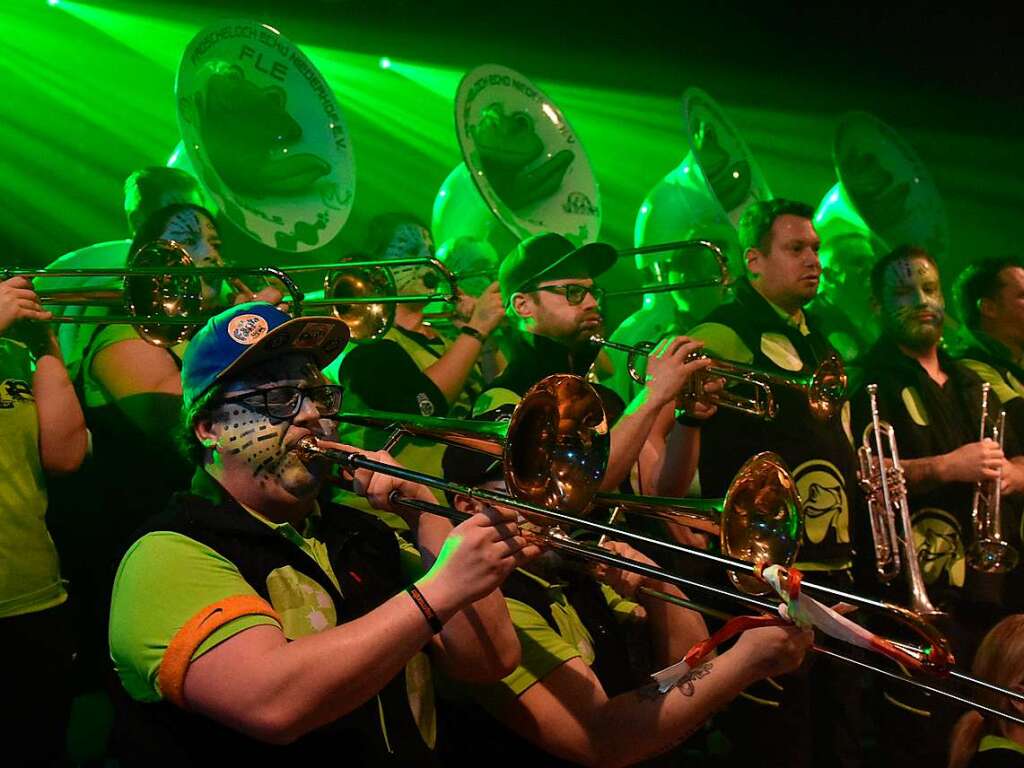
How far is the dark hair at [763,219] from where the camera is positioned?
4.89 meters

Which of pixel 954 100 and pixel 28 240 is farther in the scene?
pixel 954 100

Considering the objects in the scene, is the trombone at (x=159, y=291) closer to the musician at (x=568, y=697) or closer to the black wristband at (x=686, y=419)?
the black wristband at (x=686, y=419)

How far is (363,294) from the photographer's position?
14.9ft

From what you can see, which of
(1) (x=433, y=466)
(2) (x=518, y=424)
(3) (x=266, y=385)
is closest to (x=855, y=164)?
(1) (x=433, y=466)

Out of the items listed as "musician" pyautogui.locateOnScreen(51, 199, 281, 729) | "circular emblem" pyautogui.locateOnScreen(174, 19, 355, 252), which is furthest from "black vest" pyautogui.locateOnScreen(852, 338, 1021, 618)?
"musician" pyautogui.locateOnScreen(51, 199, 281, 729)

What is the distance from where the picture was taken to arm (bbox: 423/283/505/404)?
4.36 m

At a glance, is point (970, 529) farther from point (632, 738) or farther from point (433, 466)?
point (632, 738)

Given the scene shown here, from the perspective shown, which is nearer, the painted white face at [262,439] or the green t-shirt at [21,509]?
the painted white face at [262,439]

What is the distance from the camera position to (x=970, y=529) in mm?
4723

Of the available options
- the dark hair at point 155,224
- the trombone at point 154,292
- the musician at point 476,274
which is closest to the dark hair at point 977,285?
the musician at point 476,274

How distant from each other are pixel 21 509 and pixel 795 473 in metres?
2.42

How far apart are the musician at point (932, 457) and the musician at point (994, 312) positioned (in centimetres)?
46

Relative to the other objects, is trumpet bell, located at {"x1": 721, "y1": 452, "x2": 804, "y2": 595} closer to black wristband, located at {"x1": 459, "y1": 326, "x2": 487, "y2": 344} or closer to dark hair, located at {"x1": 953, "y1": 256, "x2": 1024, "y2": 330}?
black wristband, located at {"x1": 459, "y1": 326, "x2": 487, "y2": 344}

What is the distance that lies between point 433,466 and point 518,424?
3.65 feet
